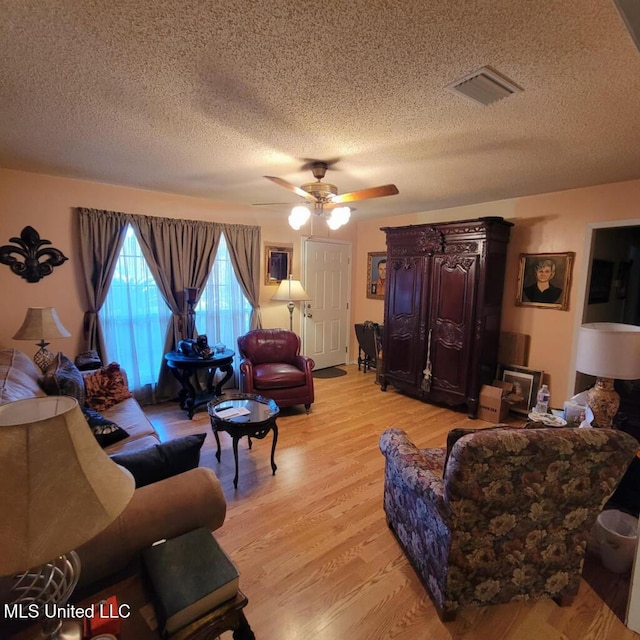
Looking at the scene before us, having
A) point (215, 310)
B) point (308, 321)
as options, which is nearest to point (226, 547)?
point (215, 310)

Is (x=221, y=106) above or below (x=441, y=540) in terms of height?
above

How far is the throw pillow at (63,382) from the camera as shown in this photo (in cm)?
254

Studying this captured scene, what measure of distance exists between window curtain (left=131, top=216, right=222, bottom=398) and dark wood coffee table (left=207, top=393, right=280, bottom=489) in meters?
1.53

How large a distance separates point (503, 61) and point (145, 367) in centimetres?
416

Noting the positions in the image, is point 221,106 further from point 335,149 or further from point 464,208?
point 464,208

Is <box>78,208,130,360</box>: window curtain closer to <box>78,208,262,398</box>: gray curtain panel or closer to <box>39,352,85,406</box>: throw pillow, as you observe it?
<box>78,208,262,398</box>: gray curtain panel

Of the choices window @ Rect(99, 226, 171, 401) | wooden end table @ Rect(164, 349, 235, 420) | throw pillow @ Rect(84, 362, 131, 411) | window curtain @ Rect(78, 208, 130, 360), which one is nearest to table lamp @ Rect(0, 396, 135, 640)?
throw pillow @ Rect(84, 362, 131, 411)

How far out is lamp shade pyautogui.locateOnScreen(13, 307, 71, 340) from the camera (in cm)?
282

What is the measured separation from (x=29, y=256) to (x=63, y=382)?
1.56 meters

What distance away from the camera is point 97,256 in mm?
3574

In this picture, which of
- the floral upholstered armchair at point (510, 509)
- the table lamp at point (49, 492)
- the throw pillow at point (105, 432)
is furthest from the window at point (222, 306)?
the table lamp at point (49, 492)

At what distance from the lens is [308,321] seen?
543 centimetres

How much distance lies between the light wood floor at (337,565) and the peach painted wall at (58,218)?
5.46 ft

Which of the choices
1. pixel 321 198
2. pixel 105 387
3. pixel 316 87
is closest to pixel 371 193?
pixel 321 198
